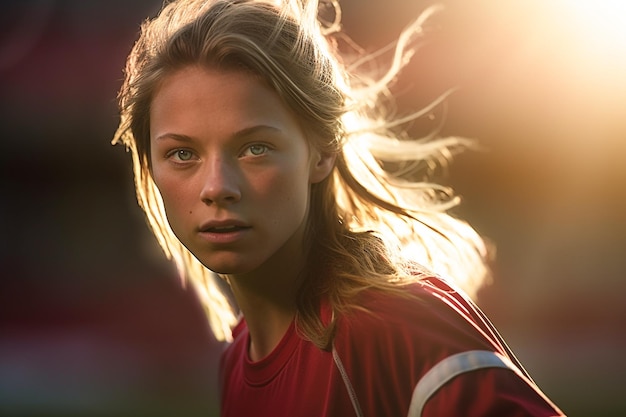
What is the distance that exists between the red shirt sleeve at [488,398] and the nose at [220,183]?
27.3 inches

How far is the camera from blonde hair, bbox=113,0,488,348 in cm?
253

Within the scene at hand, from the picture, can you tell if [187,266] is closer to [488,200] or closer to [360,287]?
[360,287]

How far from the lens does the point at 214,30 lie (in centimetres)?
259

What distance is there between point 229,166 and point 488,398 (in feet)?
2.77

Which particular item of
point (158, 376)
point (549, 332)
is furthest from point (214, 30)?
point (549, 332)

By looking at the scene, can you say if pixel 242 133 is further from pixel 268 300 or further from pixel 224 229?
pixel 268 300

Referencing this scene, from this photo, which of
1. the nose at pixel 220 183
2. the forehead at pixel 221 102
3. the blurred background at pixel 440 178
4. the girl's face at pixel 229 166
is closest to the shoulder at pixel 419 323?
the girl's face at pixel 229 166

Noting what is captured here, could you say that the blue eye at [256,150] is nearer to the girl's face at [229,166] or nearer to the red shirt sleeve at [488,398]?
the girl's face at [229,166]

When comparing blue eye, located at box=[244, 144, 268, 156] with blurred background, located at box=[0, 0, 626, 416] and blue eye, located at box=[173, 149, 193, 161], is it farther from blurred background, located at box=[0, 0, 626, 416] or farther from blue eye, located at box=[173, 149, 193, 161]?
blurred background, located at box=[0, 0, 626, 416]

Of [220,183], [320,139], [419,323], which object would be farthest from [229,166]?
[419,323]

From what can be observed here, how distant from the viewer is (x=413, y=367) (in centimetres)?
222

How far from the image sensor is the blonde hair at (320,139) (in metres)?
2.53

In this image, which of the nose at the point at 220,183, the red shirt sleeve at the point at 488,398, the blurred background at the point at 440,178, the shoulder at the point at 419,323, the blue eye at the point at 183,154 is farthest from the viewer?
the blurred background at the point at 440,178

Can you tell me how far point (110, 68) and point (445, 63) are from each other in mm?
3162
